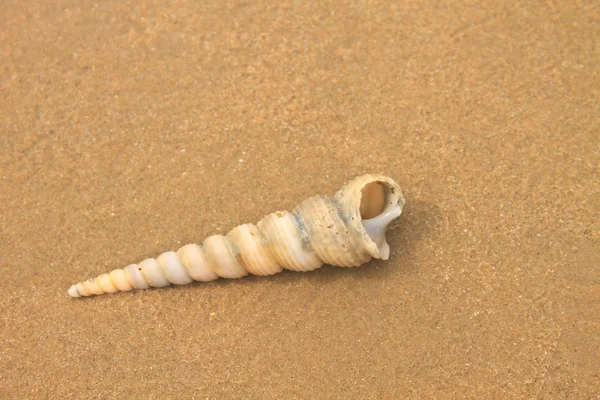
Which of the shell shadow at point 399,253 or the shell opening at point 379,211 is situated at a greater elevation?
the shell opening at point 379,211

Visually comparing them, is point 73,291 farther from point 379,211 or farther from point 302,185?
point 379,211

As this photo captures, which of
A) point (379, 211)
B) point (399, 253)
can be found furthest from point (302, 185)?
point (399, 253)

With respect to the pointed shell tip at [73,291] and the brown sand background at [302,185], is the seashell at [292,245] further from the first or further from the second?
the brown sand background at [302,185]

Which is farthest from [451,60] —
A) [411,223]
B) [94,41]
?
[94,41]

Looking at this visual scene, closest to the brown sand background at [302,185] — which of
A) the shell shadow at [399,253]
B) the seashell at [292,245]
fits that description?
the shell shadow at [399,253]

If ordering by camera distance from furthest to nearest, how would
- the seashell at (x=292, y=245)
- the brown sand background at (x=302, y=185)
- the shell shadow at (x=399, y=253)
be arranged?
the shell shadow at (x=399, y=253) < the brown sand background at (x=302, y=185) < the seashell at (x=292, y=245)

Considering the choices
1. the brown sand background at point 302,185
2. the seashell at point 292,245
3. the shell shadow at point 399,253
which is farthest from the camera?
the shell shadow at point 399,253

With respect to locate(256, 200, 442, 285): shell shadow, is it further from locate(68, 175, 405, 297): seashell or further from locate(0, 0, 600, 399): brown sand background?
locate(68, 175, 405, 297): seashell

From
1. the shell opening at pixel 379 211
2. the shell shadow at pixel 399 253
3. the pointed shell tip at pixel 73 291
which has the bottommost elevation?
the shell shadow at pixel 399 253

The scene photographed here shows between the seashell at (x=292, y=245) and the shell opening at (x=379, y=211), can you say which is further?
the shell opening at (x=379, y=211)
